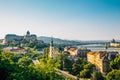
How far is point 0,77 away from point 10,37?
5169 inches

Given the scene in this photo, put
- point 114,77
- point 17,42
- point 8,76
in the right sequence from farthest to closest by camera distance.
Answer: point 17,42 < point 114,77 < point 8,76

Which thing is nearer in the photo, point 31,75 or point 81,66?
point 31,75

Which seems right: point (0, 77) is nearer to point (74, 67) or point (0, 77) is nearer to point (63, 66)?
point (74, 67)

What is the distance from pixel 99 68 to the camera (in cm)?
6438

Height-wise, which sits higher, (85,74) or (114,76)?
(114,76)

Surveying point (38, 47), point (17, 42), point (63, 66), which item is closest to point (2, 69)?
point (63, 66)

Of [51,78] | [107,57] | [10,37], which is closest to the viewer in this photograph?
[51,78]

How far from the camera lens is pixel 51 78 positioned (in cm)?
2667

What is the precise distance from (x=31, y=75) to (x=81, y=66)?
32949 millimetres

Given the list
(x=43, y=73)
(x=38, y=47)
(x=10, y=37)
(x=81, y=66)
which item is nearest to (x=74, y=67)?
(x=81, y=66)

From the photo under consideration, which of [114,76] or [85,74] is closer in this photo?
[114,76]

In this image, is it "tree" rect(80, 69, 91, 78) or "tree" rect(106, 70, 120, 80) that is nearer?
"tree" rect(106, 70, 120, 80)

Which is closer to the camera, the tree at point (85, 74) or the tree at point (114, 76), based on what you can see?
the tree at point (114, 76)

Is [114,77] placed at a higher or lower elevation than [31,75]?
lower
